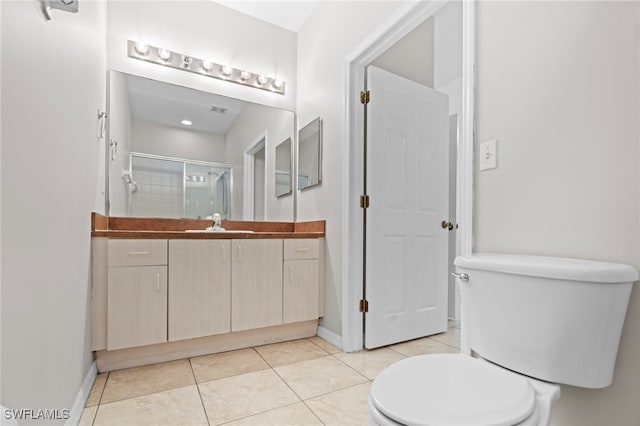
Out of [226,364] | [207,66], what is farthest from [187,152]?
[226,364]

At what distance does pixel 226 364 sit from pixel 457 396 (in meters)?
1.54

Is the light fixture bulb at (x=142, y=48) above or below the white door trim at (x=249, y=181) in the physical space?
above

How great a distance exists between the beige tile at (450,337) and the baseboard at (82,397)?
2.12 metres

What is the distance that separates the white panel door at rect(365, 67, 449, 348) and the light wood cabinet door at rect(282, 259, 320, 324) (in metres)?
0.42

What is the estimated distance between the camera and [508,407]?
0.77 m

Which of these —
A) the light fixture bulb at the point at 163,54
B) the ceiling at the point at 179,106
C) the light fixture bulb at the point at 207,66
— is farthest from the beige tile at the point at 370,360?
the light fixture bulb at the point at 163,54

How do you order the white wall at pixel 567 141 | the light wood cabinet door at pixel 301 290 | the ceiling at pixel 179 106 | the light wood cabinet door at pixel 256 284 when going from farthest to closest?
the ceiling at pixel 179 106, the light wood cabinet door at pixel 301 290, the light wood cabinet door at pixel 256 284, the white wall at pixel 567 141

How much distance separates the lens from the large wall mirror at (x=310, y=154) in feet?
8.52

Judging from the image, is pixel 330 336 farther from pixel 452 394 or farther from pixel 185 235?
pixel 452 394

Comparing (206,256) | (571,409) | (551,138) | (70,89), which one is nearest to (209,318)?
(206,256)

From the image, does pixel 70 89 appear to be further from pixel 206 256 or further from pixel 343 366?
pixel 343 366

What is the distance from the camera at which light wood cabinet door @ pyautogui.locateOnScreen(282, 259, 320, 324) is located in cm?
236

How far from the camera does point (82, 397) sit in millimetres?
1481

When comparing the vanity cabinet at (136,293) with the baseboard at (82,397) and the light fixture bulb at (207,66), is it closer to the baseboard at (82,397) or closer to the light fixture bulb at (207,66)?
the baseboard at (82,397)
